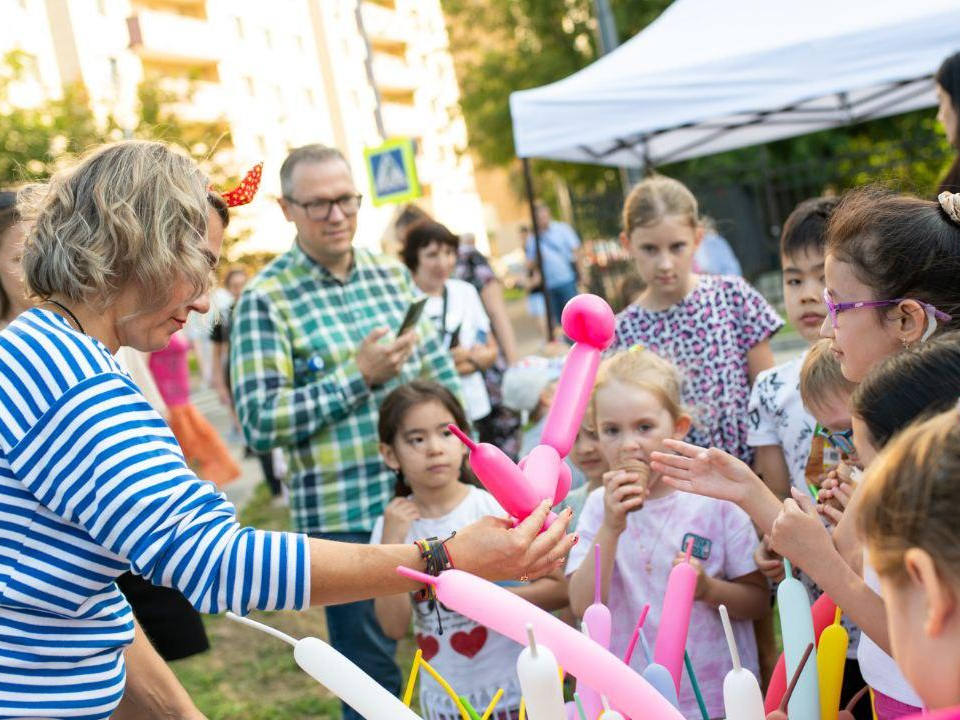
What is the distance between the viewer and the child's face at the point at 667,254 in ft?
10.1

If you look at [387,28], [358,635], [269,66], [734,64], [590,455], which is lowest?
[358,635]

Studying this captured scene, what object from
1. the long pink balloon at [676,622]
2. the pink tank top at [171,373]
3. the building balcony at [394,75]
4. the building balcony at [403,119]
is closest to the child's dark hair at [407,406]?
the long pink balloon at [676,622]

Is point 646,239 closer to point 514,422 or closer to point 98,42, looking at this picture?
point 514,422

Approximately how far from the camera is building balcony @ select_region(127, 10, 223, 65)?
28052 mm

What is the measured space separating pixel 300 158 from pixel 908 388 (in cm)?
216

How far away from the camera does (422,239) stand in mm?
4848

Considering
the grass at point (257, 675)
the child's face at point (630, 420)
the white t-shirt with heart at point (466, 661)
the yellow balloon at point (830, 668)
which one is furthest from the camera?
the grass at point (257, 675)

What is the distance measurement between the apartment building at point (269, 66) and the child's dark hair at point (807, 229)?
612 inches

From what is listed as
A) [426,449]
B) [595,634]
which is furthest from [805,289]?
[595,634]

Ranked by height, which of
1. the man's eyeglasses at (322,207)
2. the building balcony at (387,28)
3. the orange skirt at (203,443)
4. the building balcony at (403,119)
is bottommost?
the orange skirt at (203,443)

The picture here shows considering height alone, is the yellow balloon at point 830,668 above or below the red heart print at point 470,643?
above

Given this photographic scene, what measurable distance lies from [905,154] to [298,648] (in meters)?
11.8

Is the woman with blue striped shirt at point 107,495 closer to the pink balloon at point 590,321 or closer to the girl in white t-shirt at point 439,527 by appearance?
the pink balloon at point 590,321

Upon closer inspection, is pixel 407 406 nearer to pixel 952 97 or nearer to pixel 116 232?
pixel 116 232
